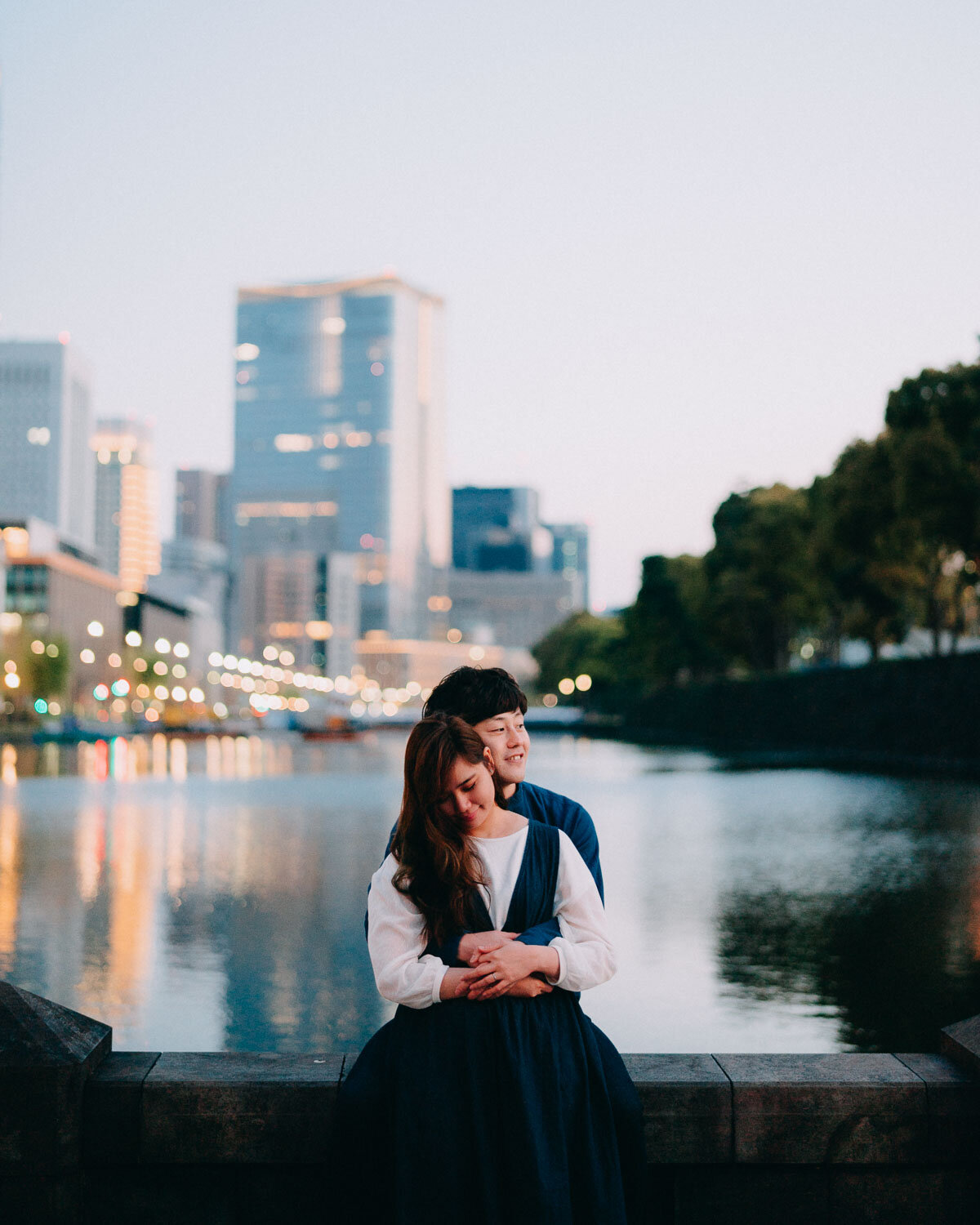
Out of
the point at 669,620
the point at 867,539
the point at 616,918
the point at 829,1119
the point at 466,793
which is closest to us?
the point at 466,793

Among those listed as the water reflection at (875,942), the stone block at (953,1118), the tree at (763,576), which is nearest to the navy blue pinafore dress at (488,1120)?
the stone block at (953,1118)

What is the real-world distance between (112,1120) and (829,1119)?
1.83m

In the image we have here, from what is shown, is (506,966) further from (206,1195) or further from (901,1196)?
(901,1196)

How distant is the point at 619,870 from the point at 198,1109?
35.6 ft

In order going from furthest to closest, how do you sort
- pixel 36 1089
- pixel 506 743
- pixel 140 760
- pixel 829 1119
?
1. pixel 140 760
2. pixel 829 1119
3. pixel 36 1089
4. pixel 506 743

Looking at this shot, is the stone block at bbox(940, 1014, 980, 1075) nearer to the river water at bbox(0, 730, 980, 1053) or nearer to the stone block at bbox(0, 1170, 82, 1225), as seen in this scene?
the stone block at bbox(0, 1170, 82, 1225)

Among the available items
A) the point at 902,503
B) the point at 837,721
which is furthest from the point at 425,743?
the point at 837,721

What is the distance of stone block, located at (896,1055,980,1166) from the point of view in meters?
3.50

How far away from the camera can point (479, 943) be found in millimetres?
2984

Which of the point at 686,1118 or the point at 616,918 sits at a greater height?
the point at 686,1118

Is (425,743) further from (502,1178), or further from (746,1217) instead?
(746,1217)

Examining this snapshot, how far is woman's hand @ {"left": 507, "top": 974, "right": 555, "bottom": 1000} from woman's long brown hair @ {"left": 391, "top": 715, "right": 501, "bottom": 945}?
0.60 feet

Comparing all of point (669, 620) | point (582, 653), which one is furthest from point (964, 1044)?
point (582, 653)

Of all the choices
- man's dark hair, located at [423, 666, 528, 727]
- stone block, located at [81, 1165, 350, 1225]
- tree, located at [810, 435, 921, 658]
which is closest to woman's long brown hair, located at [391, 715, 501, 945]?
man's dark hair, located at [423, 666, 528, 727]
